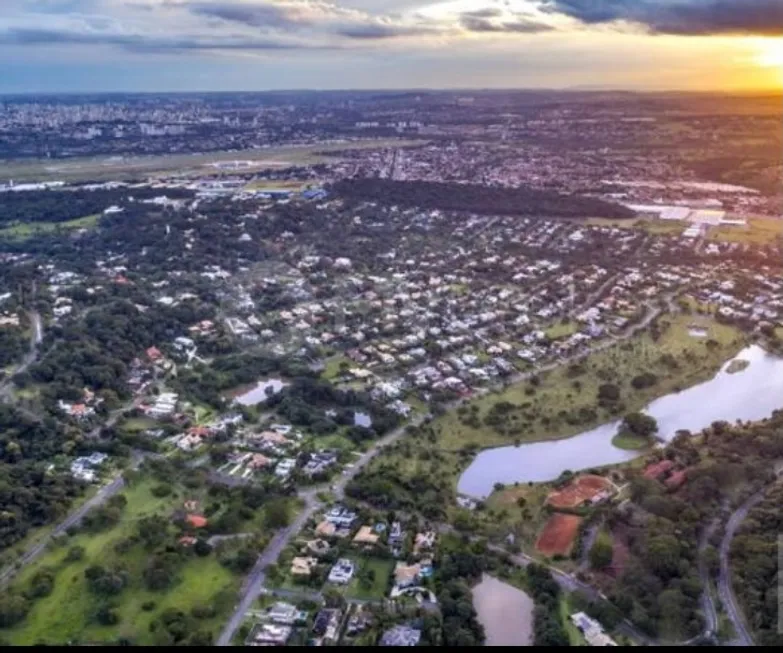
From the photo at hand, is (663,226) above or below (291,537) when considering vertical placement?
above

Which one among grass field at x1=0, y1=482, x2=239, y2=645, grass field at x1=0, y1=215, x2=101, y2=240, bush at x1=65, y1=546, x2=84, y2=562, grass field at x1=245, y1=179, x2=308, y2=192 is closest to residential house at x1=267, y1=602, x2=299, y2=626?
grass field at x1=0, y1=482, x2=239, y2=645

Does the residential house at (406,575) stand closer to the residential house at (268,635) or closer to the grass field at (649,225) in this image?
the residential house at (268,635)

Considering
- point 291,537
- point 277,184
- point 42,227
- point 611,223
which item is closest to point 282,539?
point 291,537

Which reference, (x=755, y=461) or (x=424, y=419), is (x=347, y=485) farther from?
(x=755, y=461)

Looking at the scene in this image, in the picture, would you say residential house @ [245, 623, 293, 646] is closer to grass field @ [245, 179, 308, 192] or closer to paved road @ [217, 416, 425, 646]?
paved road @ [217, 416, 425, 646]

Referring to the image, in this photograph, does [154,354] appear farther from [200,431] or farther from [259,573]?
[259,573]

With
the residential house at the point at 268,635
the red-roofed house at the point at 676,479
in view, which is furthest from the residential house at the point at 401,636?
the red-roofed house at the point at 676,479
